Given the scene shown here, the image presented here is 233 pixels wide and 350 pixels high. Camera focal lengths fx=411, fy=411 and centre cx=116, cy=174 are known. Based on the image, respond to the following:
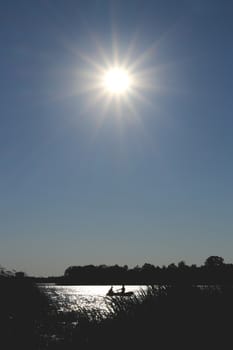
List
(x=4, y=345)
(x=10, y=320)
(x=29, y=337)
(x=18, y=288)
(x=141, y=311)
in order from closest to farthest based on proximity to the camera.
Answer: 1. (x=141, y=311)
2. (x=4, y=345)
3. (x=29, y=337)
4. (x=10, y=320)
5. (x=18, y=288)

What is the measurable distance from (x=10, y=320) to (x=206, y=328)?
54.3 feet

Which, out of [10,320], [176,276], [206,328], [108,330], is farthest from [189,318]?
[10,320]

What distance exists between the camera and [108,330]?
1428cm

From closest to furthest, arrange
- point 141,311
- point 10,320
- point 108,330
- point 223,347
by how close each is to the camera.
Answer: point 223,347 → point 108,330 → point 141,311 → point 10,320

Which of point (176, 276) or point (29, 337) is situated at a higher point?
point (176, 276)

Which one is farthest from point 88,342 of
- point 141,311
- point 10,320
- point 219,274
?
point 10,320

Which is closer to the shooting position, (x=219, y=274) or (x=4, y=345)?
(x=219, y=274)

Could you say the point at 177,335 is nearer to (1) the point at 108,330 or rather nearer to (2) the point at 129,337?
(2) the point at 129,337

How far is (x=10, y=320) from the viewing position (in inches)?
1017

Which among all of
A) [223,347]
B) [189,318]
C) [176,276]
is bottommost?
[223,347]

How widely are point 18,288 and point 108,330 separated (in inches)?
640

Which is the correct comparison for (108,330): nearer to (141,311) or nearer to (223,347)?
(141,311)

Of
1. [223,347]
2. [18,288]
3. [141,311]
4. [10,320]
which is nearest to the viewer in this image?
[223,347]

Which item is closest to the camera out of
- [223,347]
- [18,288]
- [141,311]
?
[223,347]
